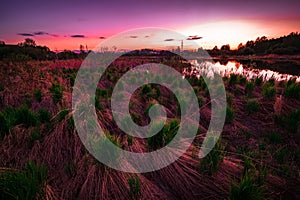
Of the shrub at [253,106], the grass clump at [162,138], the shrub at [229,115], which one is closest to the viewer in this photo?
the grass clump at [162,138]

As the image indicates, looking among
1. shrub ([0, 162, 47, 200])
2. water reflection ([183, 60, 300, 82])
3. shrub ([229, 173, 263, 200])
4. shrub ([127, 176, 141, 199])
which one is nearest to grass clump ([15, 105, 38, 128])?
shrub ([0, 162, 47, 200])

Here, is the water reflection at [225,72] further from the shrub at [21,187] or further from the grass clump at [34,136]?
the shrub at [21,187]

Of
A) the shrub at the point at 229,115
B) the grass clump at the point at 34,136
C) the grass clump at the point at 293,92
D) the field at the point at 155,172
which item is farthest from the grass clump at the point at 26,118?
the grass clump at the point at 293,92

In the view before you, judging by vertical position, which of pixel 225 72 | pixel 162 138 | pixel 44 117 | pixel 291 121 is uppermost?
pixel 225 72

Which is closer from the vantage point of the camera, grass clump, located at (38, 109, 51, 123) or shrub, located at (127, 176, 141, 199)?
shrub, located at (127, 176, 141, 199)

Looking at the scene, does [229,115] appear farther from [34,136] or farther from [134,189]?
[34,136]

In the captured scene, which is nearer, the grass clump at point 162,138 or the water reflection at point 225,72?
the grass clump at point 162,138

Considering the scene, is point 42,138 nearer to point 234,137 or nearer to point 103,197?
point 103,197

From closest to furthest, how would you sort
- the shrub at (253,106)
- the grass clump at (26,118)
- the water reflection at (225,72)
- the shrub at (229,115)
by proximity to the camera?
the grass clump at (26,118) < the shrub at (229,115) < the shrub at (253,106) < the water reflection at (225,72)

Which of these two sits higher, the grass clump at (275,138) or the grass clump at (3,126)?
the grass clump at (3,126)

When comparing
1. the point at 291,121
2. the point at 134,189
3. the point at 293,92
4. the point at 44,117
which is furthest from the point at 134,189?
the point at 293,92

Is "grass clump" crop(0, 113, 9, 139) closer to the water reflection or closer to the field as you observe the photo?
the field

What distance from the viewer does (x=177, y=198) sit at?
2.08 meters

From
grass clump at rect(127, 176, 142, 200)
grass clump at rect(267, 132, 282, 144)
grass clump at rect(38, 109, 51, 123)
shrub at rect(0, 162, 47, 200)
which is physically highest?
grass clump at rect(38, 109, 51, 123)
